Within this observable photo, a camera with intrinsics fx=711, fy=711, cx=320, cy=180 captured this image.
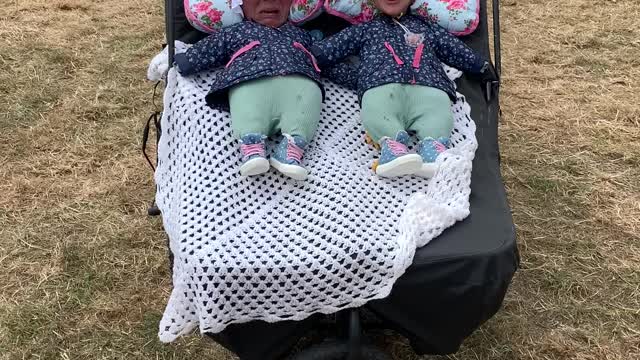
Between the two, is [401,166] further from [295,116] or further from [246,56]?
[246,56]

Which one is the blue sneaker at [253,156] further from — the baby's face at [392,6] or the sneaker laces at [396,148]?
the baby's face at [392,6]

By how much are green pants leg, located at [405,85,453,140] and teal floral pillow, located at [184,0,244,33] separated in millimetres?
622

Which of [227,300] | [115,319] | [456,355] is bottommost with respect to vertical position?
[115,319]

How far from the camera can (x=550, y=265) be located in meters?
2.53

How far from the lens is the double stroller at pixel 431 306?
1698 millimetres

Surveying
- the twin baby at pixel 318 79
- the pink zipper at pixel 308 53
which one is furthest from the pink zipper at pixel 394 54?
the pink zipper at pixel 308 53

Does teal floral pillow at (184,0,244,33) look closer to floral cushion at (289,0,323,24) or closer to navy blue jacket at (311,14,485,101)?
floral cushion at (289,0,323,24)

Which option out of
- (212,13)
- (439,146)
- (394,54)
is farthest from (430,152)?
(212,13)

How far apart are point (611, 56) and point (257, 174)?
2.71m

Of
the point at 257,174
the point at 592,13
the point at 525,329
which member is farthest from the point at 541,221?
the point at 592,13

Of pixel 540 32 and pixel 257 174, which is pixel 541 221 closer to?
pixel 257 174

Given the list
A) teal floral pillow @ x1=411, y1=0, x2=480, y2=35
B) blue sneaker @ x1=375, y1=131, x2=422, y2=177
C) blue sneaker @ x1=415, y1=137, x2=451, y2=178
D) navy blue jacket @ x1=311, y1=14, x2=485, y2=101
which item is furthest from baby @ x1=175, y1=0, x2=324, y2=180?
teal floral pillow @ x1=411, y1=0, x2=480, y2=35

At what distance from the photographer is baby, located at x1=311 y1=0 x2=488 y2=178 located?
1.98 metres

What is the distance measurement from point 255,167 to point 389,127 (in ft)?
1.37
